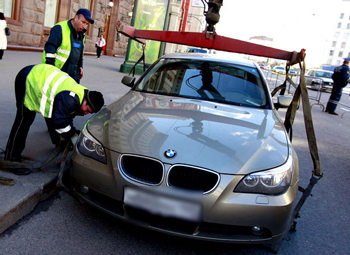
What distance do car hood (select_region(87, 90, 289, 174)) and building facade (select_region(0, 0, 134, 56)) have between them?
12956 millimetres

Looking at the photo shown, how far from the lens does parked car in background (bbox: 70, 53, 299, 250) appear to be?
2502 millimetres

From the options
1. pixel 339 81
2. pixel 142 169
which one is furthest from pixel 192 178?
pixel 339 81

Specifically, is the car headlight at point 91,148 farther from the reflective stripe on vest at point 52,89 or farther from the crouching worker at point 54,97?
the reflective stripe on vest at point 52,89

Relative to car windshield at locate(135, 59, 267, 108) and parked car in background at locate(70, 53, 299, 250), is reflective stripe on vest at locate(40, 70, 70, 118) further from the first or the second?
car windshield at locate(135, 59, 267, 108)

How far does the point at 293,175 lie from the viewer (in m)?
2.79

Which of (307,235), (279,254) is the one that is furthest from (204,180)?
(307,235)

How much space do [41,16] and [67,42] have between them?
1303 cm

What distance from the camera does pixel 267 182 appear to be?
2.62 metres

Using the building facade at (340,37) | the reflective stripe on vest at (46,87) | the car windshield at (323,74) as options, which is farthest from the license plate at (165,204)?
the building facade at (340,37)

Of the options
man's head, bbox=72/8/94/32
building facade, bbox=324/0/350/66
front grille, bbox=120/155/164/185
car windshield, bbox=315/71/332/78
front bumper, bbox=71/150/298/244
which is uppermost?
building facade, bbox=324/0/350/66

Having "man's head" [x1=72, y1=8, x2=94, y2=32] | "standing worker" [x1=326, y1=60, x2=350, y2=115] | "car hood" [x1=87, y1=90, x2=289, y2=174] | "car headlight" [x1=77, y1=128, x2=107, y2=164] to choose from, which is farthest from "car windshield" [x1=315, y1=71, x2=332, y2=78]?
"car headlight" [x1=77, y1=128, x2=107, y2=164]

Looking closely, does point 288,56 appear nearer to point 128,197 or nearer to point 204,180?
point 204,180

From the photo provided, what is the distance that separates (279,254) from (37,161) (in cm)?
256

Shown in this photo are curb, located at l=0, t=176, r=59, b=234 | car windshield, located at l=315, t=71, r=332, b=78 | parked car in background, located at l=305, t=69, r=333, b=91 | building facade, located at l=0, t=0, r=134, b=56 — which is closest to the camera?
curb, located at l=0, t=176, r=59, b=234
